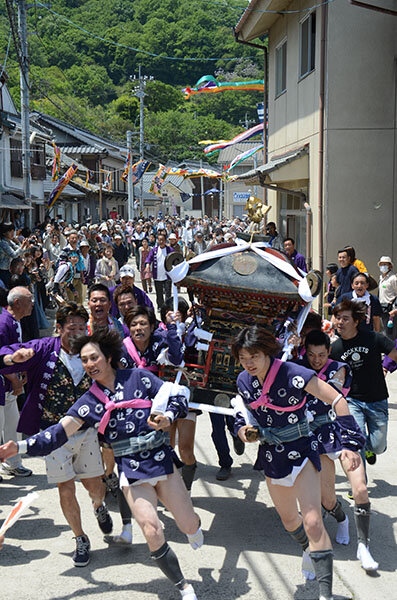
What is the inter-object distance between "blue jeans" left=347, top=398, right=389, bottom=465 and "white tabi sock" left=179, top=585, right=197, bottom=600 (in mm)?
2135

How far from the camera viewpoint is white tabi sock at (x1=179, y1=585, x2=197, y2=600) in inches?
159

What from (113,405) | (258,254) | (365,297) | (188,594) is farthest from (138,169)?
(188,594)

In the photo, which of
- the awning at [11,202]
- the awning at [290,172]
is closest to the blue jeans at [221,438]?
the awning at [290,172]

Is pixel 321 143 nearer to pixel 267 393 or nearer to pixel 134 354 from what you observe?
pixel 134 354

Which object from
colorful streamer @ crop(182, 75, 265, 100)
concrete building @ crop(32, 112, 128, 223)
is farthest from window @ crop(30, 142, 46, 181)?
colorful streamer @ crop(182, 75, 265, 100)

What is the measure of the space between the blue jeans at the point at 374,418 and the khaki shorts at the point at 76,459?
86.9 inches

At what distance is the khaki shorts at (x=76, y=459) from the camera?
466 centimetres

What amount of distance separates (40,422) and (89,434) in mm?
596

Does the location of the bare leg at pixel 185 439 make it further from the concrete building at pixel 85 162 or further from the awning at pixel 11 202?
the concrete building at pixel 85 162

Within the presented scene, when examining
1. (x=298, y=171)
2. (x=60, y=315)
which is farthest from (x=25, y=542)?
(x=298, y=171)

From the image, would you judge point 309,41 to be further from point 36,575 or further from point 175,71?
point 175,71

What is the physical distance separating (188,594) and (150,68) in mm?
83436

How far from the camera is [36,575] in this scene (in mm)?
4602

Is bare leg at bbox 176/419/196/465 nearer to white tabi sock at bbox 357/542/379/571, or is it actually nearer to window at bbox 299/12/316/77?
white tabi sock at bbox 357/542/379/571
